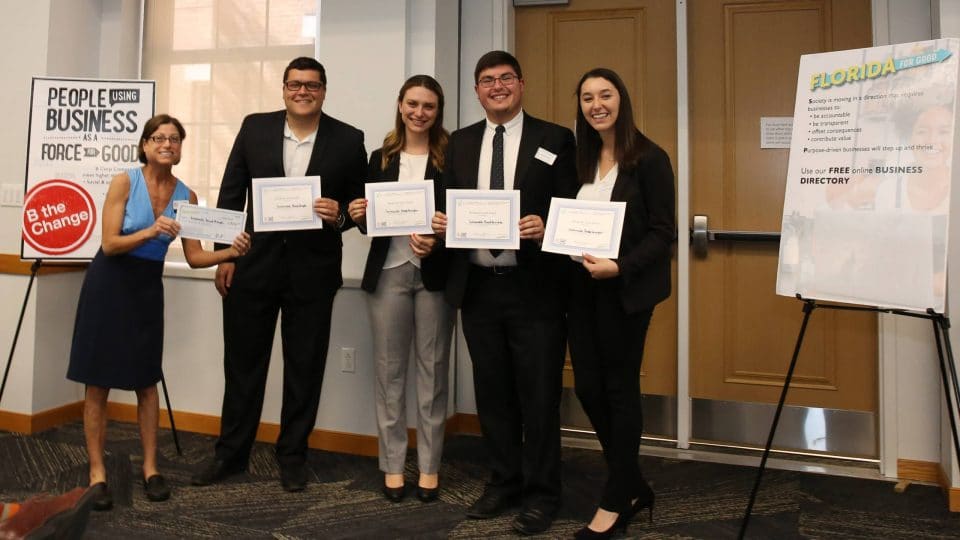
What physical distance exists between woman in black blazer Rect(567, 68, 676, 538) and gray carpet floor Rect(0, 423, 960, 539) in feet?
1.22

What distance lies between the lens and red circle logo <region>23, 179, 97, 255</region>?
275cm

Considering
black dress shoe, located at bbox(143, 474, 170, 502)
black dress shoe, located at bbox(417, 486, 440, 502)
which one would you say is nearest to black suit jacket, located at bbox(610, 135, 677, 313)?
black dress shoe, located at bbox(417, 486, 440, 502)

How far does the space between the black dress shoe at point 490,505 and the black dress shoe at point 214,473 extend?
1036 mm

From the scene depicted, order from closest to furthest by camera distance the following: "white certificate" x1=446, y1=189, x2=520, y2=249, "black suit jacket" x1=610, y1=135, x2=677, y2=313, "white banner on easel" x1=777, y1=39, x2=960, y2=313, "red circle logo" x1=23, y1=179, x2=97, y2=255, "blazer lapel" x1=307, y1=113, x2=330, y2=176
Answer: "white banner on easel" x1=777, y1=39, x2=960, y2=313 < "black suit jacket" x1=610, y1=135, x2=677, y2=313 < "white certificate" x1=446, y1=189, x2=520, y2=249 < "blazer lapel" x1=307, y1=113, x2=330, y2=176 < "red circle logo" x1=23, y1=179, x2=97, y2=255

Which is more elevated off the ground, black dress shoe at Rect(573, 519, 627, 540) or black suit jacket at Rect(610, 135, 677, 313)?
black suit jacket at Rect(610, 135, 677, 313)

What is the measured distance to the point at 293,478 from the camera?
2426 mm

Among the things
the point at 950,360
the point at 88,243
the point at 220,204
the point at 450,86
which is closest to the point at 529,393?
the point at 950,360

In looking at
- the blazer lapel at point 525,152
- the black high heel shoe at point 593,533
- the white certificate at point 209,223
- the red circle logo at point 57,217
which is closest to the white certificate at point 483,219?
the blazer lapel at point 525,152

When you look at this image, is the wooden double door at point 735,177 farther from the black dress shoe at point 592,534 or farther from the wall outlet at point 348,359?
the wall outlet at point 348,359

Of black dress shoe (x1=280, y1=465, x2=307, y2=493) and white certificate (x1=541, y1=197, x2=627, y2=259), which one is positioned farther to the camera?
black dress shoe (x1=280, y1=465, x2=307, y2=493)

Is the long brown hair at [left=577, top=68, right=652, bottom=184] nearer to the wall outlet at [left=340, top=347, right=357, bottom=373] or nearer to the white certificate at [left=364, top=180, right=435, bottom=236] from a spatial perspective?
the white certificate at [left=364, top=180, right=435, bottom=236]

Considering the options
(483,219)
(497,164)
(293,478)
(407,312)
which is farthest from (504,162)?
(293,478)

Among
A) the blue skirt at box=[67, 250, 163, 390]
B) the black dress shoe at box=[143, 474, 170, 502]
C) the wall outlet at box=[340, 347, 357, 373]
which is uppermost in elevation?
the blue skirt at box=[67, 250, 163, 390]

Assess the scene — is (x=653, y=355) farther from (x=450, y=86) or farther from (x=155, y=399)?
(x=155, y=399)
